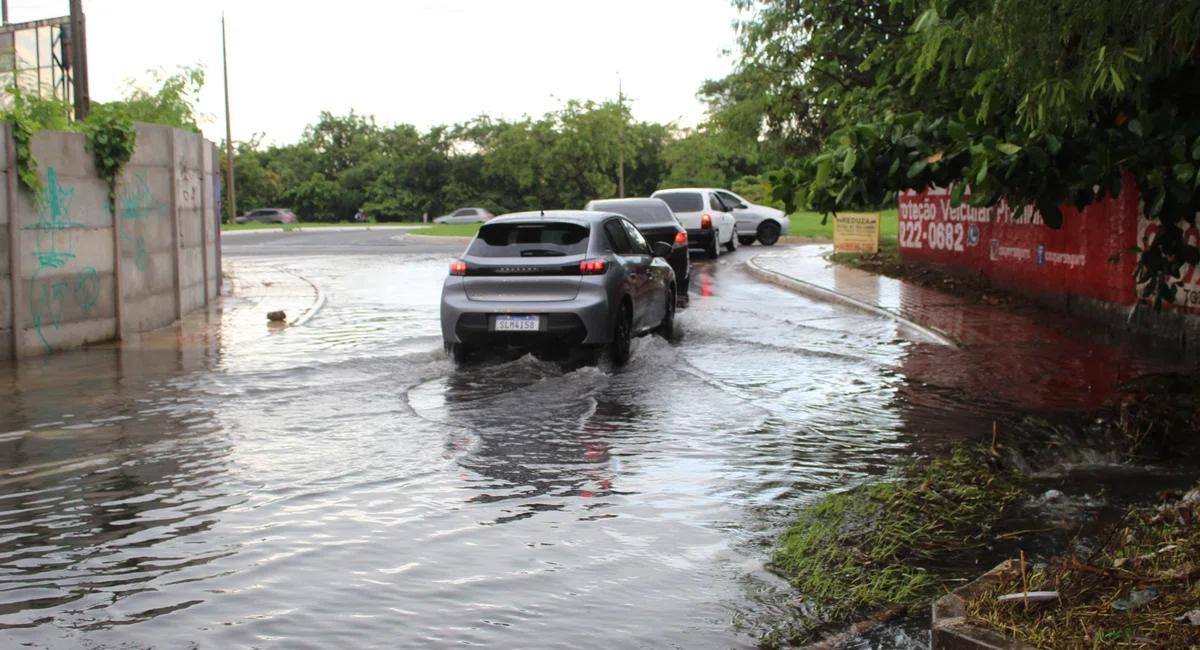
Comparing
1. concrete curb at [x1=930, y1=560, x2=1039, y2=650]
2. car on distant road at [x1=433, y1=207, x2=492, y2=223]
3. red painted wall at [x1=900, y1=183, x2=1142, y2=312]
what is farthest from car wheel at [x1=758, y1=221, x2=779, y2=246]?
car on distant road at [x1=433, y1=207, x2=492, y2=223]

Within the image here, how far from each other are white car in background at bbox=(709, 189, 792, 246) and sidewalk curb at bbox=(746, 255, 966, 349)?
7024 millimetres

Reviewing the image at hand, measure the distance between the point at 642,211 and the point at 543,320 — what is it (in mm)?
10878

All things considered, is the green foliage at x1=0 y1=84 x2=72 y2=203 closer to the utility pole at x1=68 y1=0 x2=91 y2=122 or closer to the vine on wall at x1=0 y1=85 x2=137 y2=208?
the vine on wall at x1=0 y1=85 x2=137 y2=208

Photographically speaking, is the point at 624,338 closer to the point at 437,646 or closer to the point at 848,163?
the point at 848,163

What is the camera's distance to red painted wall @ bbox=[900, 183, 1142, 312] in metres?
14.2

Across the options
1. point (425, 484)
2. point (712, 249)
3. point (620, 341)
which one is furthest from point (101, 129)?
point (712, 249)

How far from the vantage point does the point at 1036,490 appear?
6.65 metres

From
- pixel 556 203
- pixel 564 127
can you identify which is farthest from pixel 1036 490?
pixel 556 203

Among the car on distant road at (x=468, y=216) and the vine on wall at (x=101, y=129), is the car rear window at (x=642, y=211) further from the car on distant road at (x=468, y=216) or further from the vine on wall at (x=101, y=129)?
the car on distant road at (x=468, y=216)

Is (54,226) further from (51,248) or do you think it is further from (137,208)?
(137,208)

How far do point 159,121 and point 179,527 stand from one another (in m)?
13.6

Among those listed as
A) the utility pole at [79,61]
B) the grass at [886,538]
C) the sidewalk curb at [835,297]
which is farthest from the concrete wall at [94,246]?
the sidewalk curb at [835,297]

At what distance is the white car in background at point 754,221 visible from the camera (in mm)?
32625

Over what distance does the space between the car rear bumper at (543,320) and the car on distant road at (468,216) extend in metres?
55.5
